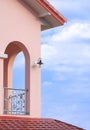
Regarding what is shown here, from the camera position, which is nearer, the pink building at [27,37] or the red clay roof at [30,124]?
the red clay roof at [30,124]

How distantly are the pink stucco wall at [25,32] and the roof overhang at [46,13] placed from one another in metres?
0.24

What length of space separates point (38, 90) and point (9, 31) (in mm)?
2778

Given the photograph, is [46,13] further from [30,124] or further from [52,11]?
[30,124]

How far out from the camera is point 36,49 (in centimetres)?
2155

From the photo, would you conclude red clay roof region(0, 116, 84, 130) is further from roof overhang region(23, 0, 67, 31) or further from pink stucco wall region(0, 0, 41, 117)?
roof overhang region(23, 0, 67, 31)

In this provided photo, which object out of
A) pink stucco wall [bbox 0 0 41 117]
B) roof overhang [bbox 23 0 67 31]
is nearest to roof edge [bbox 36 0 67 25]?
roof overhang [bbox 23 0 67 31]

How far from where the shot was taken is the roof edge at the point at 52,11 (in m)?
21.2

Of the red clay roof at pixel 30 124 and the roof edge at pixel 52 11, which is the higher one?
the roof edge at pixel 52 11

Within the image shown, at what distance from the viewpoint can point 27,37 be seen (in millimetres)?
21297

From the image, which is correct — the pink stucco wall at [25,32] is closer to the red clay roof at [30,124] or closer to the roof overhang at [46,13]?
the roof overhang at [46,13]

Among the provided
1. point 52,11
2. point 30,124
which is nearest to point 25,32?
point 52,11

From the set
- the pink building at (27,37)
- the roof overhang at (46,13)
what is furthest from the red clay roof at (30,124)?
the roof overhang at (46,13)

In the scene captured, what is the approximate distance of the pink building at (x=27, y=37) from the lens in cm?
2053

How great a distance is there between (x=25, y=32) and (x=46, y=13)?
48.8 inches
